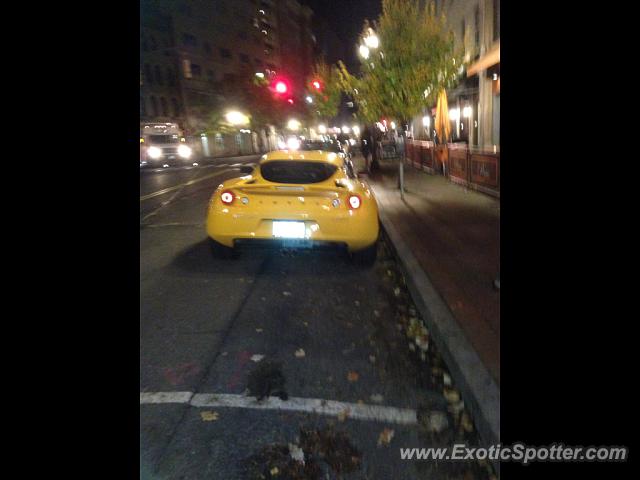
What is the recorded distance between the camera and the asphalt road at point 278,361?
7.80ft

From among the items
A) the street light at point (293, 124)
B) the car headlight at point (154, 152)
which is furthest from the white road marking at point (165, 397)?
the street light at point (293, 124)

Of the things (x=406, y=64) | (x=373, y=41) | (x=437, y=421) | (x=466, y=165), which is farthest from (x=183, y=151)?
(x=437, y=421)

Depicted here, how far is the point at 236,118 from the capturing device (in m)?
51.7

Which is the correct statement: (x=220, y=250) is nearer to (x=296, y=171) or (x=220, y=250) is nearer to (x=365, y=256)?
(x=296, y=171)

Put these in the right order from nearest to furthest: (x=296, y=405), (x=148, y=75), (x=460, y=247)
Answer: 1. (x=296, y=405)
2. (x=460, y=247)
3. (x=148, y=75)

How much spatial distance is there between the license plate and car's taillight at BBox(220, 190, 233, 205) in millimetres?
663

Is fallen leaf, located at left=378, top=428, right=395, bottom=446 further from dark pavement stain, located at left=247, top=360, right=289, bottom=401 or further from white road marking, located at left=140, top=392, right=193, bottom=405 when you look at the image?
white road marking, located at left=140, top=392, right=193, bottom=405

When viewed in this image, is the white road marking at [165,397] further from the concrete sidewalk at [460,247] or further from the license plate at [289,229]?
the license plate at [289,229]

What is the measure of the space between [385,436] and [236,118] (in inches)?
2061

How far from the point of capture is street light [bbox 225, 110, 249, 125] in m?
50.8

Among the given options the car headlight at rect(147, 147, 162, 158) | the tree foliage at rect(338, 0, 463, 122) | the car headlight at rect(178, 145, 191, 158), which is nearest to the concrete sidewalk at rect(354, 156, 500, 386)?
the tree foliage at rect(338, 0, 463, 122)
